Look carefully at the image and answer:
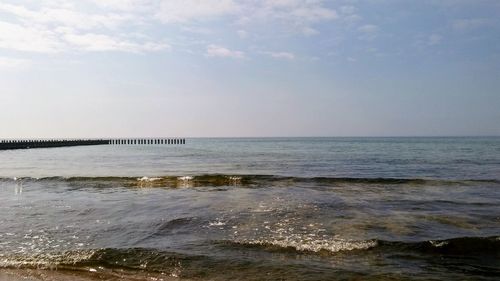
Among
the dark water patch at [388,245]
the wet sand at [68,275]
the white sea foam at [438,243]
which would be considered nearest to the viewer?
the wet sand at [68,275]

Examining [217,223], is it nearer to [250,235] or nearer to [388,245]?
[250,235]

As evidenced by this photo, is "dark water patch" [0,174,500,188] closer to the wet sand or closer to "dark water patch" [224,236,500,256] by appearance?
"dark water patch" [224,236,500,256]

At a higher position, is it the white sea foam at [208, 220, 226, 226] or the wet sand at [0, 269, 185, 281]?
the wet sand at [0, 269, 185, 281]

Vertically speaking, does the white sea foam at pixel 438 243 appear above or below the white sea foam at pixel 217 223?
above

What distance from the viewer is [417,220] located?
38.3 feet

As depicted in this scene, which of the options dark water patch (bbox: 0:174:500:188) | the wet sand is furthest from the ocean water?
dark water patch (bbox: 0:174:500:188)

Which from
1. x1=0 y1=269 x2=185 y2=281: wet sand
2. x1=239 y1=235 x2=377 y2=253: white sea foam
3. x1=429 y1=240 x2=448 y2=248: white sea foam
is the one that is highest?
x1=429 y1=240 x2=448 y2=248: white sea foam

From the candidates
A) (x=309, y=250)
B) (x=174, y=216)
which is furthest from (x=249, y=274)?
(x=174, y=216)

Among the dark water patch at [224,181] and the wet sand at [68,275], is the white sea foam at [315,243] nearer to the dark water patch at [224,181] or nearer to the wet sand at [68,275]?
the wet sand at [68,275]

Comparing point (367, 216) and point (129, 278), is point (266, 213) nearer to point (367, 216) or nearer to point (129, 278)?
point (367, 216)

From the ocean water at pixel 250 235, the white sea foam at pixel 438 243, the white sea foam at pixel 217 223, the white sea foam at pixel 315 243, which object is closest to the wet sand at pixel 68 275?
the ocean water at pixel 250 235

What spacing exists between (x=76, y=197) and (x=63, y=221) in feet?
18.9

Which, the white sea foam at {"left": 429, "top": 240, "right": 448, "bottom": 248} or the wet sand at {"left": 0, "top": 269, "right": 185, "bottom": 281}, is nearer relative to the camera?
the wet sand at {"left": 0, "top": 269, "right": 185, "bottom": 281}

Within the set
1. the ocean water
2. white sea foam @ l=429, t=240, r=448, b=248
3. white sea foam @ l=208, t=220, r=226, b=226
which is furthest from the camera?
white sea foam @ l=208, t=220, r=226, b=226
